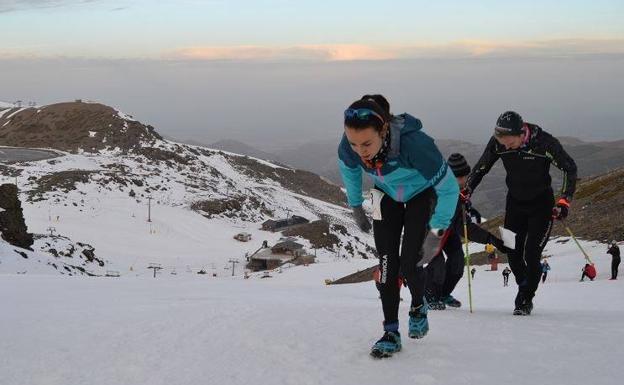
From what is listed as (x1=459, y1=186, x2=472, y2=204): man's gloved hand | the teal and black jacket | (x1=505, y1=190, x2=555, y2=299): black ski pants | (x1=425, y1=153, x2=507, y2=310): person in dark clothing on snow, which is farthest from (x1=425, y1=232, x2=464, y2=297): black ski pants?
the teal and black jacket

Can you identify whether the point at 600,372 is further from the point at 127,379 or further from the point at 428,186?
the point at 127,379

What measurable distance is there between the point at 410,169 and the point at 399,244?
0.79m

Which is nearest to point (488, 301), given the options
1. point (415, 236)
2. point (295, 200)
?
point (415, 236)

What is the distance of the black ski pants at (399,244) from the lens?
4941 millimetres

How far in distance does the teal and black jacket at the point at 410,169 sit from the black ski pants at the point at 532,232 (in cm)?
295

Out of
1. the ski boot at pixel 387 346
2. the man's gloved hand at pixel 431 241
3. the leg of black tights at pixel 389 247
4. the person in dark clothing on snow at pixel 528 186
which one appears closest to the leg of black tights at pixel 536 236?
the person in dark clothing on snow at pixel 528 186

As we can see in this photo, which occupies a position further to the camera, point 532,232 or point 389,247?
point 532,232

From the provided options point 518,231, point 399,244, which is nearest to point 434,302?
point 518,231

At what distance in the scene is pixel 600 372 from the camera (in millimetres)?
4164

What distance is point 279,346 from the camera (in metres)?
4.92

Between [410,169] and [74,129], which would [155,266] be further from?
[74,129]

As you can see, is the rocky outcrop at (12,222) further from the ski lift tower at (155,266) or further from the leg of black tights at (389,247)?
the leg of black tights at (389,247)

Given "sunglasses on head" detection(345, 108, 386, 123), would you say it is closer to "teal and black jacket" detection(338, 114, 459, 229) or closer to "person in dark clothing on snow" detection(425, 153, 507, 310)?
"teal and black jacket" detection(338, 114, 459, 229)

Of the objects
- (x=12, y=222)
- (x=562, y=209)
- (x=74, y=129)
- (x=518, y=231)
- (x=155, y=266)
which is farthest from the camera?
(x=74, y=129)
